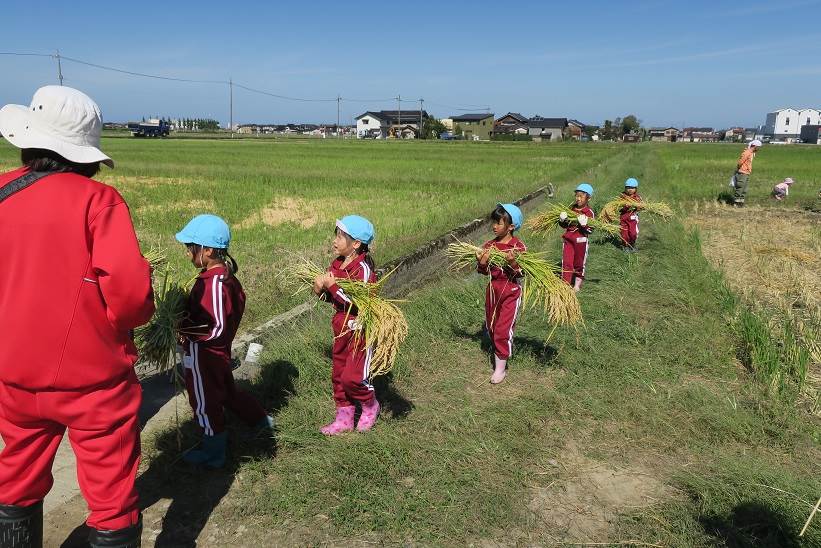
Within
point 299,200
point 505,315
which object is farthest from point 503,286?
point 299,200

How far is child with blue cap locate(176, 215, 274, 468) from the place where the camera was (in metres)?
2.86

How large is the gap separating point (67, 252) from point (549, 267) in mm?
3365

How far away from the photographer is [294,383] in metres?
3.99

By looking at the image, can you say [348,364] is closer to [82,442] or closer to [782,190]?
[82,442]

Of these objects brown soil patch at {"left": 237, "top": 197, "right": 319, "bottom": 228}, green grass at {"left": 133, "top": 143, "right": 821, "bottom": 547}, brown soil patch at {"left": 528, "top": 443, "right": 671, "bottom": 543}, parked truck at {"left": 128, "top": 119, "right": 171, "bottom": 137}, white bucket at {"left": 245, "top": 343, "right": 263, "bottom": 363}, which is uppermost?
parked truck at {"left": 128, "top": 119, "right": 171, "bottom": 137}

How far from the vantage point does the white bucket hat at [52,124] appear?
1844 millimetres

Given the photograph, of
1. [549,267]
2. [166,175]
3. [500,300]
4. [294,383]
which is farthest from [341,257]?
[166,175]

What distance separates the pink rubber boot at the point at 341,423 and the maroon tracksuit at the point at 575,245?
3767 millimetres

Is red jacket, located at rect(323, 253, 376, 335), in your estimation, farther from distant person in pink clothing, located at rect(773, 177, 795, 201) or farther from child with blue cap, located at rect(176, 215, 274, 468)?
distant person in pink clothing, located at rect(773, 177, 795, 201)

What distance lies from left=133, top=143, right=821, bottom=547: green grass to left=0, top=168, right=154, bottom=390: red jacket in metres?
1.24

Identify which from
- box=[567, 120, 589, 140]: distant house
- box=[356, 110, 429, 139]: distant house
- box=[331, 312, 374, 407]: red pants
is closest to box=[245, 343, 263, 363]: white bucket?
box=[331, 312, 374, 407]: red pants

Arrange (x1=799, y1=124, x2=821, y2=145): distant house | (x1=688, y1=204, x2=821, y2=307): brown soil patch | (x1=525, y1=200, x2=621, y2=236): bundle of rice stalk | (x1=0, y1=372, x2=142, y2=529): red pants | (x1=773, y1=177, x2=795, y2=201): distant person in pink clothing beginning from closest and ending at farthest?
(x1=0, y1=372, x2=142, y2=529): red pants
(x1=525, y1=200, x2=621, y2=236): bundle of rice stalk
(x1=688, y1=204, x2=821, y2=307): brown soil patch
(x1=773, y1=177, x2=795, y2=201): distant person in pink clothing
(x1=799, y1=124, x2=821, y2=145): distant house

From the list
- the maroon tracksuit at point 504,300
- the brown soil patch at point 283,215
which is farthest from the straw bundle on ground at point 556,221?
the brown soil patch at point 283,215

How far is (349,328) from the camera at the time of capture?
10.7ft
